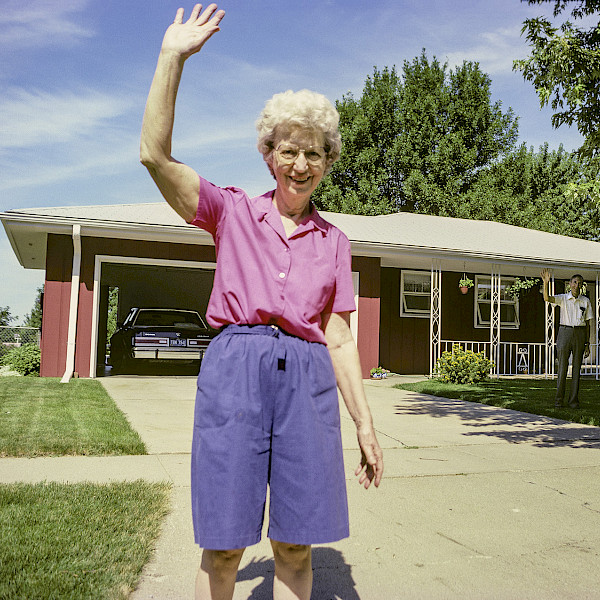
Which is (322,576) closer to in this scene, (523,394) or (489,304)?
(523,394)

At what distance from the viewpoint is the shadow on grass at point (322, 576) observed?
2.86 m

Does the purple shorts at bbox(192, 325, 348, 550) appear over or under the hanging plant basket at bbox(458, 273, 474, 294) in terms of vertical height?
under

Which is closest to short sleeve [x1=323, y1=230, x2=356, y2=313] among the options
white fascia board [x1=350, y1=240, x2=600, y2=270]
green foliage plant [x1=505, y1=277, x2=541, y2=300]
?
white fascia board [x1=350, y1=240, x2=600, y2=270]

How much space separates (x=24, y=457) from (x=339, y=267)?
399cm

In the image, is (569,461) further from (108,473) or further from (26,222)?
(26,222)

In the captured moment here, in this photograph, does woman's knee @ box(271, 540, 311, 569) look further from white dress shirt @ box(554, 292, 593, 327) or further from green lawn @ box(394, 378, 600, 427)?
white dress shirt @ box(554, 292, 593, 327)

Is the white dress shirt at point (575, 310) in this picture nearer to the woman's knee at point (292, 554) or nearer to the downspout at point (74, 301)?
the woman's knee at point (292, 554)

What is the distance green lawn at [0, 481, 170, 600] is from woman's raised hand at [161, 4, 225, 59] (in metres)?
2.13

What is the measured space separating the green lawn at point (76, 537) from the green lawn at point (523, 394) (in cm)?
592

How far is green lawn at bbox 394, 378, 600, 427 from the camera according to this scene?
8505mm

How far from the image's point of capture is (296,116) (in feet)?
7.00

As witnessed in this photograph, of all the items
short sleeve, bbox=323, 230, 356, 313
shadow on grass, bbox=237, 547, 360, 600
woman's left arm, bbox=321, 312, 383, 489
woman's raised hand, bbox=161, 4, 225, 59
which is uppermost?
woman's raised hand, bbox=161, 4, 225, 59

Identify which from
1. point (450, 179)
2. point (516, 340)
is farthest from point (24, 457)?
point (450, 179)

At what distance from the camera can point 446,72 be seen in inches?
1247
